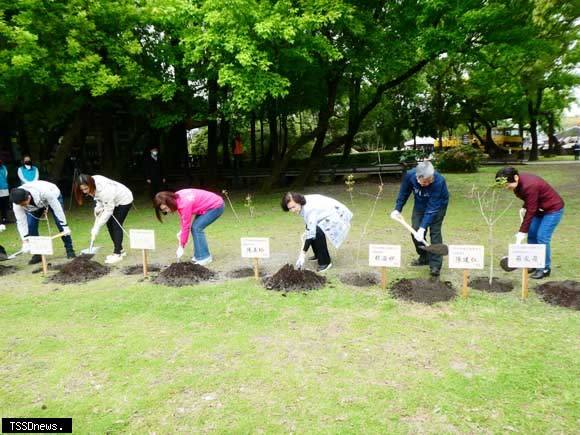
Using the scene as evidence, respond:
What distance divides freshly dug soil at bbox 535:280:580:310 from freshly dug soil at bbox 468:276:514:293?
11.3 inches

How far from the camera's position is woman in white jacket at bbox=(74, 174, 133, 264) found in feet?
18.4

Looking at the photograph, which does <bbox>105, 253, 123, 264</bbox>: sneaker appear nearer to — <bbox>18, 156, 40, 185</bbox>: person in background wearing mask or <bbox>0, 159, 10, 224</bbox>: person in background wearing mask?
<bbox>18, 156, 40, 185</bbox>: person in background wearing mask

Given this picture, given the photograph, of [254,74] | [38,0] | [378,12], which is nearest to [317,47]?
[254,74]

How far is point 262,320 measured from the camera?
4.02 metres

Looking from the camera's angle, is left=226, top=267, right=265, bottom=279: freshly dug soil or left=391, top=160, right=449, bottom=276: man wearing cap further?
left=226, top=267, right=265, bottom=279: freshly dug soil

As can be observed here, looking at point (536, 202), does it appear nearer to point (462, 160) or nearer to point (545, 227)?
point (545, 227)

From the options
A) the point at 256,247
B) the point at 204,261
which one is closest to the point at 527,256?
the point at 256,247

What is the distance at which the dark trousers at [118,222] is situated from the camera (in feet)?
20.2

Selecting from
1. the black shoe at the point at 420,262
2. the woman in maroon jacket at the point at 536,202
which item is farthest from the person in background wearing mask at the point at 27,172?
the woman in maroon jacket at the point at 536,202

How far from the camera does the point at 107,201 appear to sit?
592 centimetres

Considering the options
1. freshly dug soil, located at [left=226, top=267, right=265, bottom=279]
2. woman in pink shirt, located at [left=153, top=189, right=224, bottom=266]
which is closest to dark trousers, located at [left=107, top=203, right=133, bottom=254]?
woman in pink shirt, located at [left=153, top=189, right=224, bottom=266]

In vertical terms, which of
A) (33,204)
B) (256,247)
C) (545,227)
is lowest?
(256,247)

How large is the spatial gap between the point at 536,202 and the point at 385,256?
1714mm

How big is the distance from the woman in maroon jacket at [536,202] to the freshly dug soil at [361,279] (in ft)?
5.22
